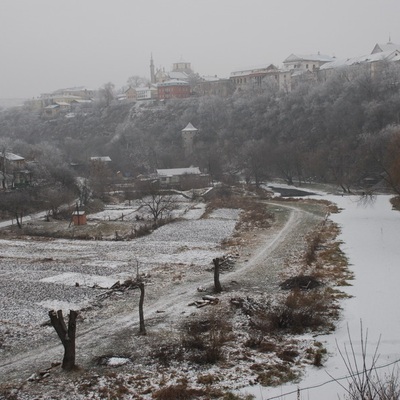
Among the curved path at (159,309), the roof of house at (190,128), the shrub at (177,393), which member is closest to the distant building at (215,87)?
the roof of house at (190,128)

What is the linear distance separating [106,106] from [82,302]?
311ft

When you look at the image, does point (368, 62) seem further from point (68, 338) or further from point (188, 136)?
point (68, 338)

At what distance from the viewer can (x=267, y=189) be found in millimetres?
55312

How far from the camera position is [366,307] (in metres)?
14.2

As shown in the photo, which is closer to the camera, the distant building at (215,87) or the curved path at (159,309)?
the curved path at (159,309)

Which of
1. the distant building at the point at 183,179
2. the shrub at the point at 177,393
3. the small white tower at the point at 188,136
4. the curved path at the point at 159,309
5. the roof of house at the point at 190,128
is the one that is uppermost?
the roof of house at the point at 190,128

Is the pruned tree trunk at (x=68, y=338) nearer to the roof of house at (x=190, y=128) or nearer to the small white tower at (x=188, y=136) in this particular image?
the small white tower at (x=188, y=136)

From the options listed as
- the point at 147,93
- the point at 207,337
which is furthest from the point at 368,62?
the point at 207,337

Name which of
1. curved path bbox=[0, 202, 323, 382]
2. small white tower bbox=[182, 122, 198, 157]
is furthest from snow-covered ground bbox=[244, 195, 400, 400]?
small white tower bbox=[182, 122, 198, 157]

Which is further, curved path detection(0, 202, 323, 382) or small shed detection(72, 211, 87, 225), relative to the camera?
small shed detection(72, 211, 87, 225)

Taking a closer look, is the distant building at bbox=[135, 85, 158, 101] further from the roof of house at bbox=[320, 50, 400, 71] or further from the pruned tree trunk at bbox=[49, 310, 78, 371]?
the pruned tree trunk at bbox=[49, 310, 78, 371]

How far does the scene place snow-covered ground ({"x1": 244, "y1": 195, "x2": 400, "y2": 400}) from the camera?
9750 mm

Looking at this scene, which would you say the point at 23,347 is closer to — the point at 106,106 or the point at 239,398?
the point at 239,398

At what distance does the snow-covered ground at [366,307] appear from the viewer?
32.0ft
